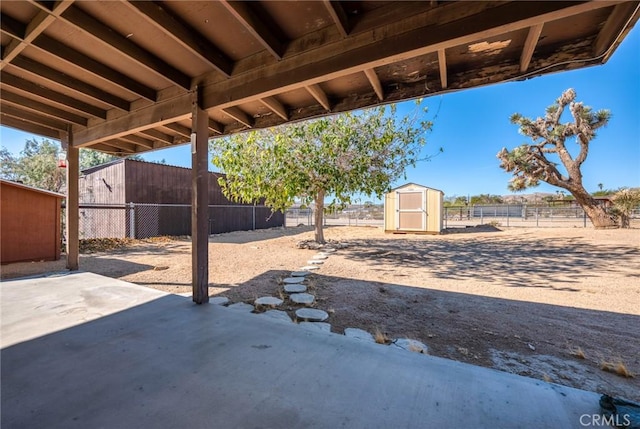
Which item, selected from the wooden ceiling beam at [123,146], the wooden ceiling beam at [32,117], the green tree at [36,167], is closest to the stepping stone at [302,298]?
the wooden ceiling beam at [123,146]

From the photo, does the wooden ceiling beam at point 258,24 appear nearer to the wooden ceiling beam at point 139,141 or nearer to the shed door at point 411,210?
the wooden ceiling beam at point 139,141

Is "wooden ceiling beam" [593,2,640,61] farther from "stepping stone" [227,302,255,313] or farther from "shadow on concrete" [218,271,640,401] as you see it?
"stepping stone" [227,302,255,313]

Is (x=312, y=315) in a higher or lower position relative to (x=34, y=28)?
lower

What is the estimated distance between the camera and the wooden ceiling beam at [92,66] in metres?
2.27

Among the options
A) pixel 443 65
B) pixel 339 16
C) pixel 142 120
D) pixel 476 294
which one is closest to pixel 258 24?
pixel 339 16

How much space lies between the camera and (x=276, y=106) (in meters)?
3.12

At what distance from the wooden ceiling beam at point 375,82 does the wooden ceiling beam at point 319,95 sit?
A: 1.66 feet

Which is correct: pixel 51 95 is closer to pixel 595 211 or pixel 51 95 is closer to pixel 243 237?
pixel 243 237

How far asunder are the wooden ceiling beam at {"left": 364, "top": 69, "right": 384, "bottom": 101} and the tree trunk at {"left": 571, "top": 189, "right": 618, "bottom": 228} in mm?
14149

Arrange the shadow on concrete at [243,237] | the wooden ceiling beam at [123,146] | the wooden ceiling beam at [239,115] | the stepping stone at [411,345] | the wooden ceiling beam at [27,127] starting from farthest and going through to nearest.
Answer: the shadow on concrete at [243,237] → the wooden ceiling beam at [123,146] → the wooden ceiling beam at [27,127] → the wooden ceiling beam at [239,115] → the stepping stone at [411,345]

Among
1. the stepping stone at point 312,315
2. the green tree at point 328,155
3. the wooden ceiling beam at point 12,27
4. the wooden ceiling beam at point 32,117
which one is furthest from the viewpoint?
the green tree at point 328,155

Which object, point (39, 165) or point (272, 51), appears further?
point (39, 165)

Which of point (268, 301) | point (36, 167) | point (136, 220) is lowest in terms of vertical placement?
point (268, 301)

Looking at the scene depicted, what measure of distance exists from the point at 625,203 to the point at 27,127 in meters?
18.3
